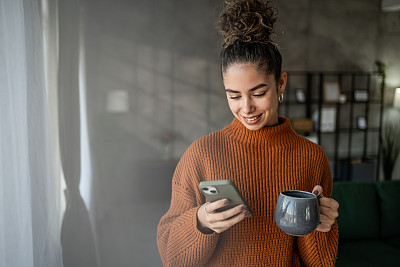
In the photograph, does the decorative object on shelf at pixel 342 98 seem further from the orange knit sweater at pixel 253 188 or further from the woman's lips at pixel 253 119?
the woman's lips at pixel 253 119

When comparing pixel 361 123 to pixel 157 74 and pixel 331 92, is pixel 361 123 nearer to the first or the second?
pixel 331 92

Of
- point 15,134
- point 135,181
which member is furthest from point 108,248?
point 15,134

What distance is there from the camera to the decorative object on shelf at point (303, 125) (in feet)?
16.2

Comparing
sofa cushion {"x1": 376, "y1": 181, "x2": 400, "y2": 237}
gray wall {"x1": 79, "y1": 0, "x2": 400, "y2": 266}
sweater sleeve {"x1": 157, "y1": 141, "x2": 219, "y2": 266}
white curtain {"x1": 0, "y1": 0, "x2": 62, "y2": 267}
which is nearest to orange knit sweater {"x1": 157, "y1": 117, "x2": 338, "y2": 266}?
sweater sleeve {"x1": 157, "y1": 141, "x2": 219, "y2": 266}

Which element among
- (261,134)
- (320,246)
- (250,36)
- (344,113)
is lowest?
(344,113)

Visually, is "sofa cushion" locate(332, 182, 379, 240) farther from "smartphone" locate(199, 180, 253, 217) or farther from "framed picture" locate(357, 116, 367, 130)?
"framed picture" locate(357, 116, 367, 130)

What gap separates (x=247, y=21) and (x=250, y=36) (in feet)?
0.14

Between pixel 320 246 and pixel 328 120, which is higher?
pixel 320 246

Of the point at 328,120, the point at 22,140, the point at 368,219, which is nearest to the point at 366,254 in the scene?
the point at 368,219

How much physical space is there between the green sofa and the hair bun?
6.31 feet

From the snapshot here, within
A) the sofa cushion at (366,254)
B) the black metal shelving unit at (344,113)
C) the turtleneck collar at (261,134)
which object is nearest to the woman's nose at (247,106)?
the turtleneck collar at (261,134)

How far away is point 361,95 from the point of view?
5.36m

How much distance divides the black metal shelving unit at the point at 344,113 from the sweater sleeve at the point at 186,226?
4.29m

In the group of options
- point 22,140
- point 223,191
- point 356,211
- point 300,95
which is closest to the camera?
point 223,191
